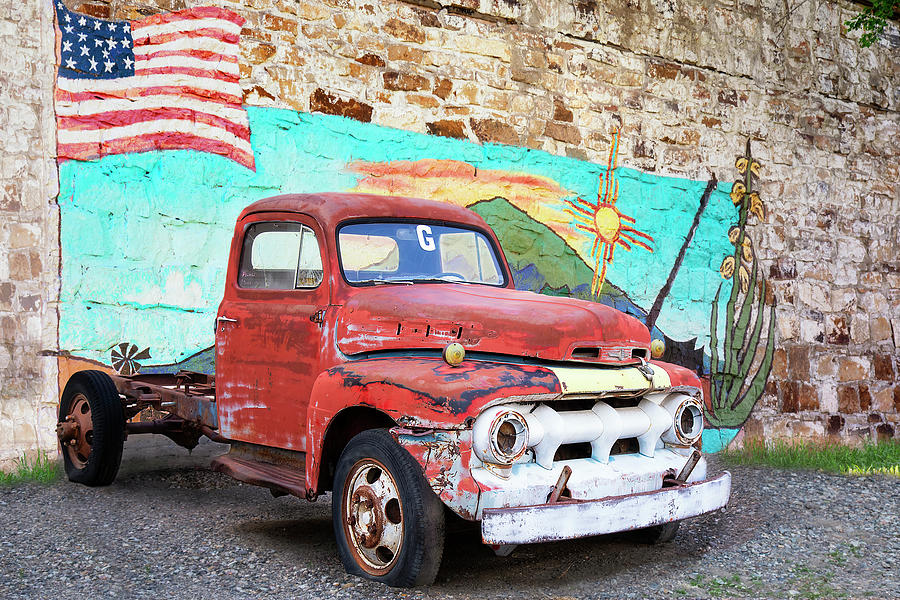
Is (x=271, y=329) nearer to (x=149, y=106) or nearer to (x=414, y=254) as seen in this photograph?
(x=414, y=254)

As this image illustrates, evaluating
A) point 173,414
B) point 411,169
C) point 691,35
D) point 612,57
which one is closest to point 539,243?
point 411,169

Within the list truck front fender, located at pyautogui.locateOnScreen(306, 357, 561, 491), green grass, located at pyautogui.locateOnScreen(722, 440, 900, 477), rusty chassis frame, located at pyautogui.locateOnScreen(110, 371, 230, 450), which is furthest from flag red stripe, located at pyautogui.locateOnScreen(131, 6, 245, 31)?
green grass, located at pyautogui.locateOnScreen(722, 440, 900, 477)

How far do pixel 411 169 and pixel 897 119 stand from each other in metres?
6.30

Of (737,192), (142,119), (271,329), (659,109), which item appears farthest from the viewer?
(737,192)

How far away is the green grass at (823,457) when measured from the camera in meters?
6.64

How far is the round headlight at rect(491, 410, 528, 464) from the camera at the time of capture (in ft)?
10.5

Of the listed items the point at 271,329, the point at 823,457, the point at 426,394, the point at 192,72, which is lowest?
the point at 823,457

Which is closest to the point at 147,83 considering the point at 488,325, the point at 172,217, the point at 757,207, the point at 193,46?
the point at 193,46

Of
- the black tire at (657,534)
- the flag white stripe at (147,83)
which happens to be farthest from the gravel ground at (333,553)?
the flag white stripe at (147,83)

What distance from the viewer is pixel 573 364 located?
3.62 metres

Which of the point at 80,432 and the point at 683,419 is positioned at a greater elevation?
the point at 683,419

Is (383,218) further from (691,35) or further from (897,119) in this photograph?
(897,119)

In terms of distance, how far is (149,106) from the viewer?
5891 millimetres

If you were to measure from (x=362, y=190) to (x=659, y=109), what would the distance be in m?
3.27
